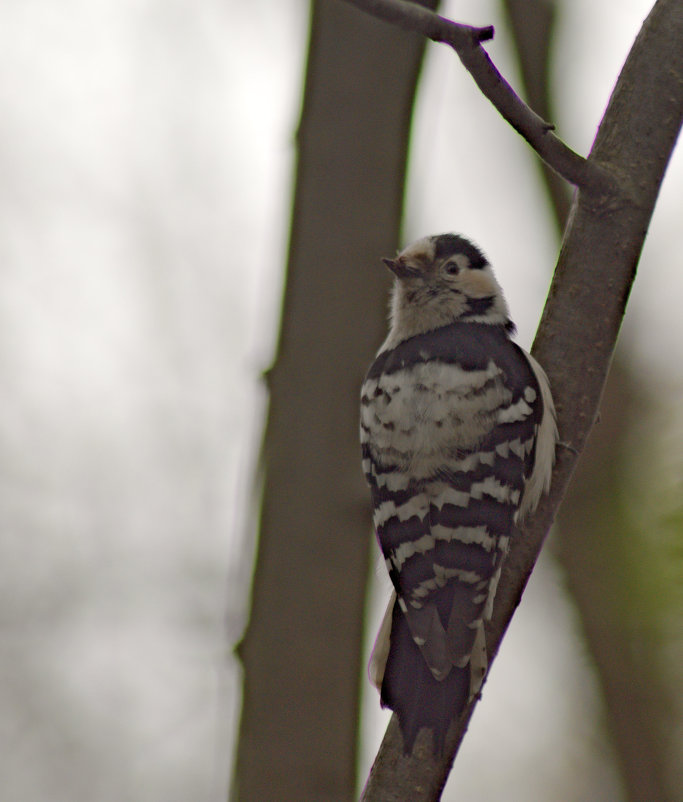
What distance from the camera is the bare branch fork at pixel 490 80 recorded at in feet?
6.05

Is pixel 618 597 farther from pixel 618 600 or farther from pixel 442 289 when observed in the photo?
pixel 442 289

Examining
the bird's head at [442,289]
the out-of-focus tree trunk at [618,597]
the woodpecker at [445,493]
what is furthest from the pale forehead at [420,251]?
the out-of-focus tree trunk at [618,597]

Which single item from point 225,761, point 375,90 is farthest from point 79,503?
point 375,90

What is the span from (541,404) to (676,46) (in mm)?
1004

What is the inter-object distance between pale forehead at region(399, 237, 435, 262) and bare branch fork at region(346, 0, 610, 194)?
842 millimetres

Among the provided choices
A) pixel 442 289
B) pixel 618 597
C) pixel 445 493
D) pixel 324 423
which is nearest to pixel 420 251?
pixel 442 289

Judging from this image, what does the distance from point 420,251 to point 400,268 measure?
172 mm

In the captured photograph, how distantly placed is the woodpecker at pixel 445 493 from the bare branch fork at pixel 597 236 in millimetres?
46

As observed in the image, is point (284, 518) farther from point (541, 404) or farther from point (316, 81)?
point (316, 81)

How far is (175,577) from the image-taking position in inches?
240

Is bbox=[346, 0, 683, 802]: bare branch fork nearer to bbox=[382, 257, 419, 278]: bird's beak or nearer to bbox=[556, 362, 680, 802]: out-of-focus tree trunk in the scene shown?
bbox=[382, 257, 419, 278]: bird's beak

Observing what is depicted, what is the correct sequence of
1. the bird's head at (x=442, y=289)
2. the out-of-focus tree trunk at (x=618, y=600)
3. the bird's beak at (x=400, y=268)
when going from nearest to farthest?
the bird's beak at (x=400, y=268) < the bird's head at (x=442, y=289) < the out-of-focus tree trunk at (x=618, y=600)

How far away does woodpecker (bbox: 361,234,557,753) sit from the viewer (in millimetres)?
2234

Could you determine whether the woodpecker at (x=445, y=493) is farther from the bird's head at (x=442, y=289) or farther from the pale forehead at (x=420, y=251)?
the pale forehead at (x=420, y=251)
